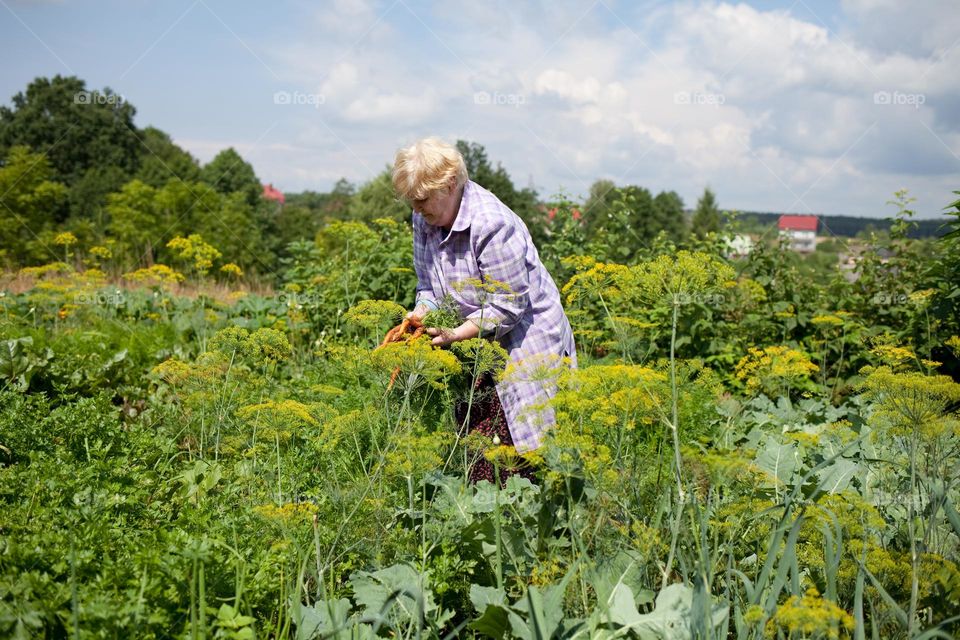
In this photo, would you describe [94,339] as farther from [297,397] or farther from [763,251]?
[763,251]

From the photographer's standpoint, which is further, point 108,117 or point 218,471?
point 108,117

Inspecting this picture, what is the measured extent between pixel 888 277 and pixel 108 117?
5181 centimetres

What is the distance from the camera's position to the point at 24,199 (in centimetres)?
2386

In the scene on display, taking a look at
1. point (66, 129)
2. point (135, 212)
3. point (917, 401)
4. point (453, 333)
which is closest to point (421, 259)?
point (453, 333)

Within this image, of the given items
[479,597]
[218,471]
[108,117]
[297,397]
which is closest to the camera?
[479,597]

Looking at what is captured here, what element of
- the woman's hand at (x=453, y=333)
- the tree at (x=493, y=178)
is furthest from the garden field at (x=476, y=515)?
the tree at (x=493, y=178)

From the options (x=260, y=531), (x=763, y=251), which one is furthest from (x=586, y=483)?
(x=763, y=251)

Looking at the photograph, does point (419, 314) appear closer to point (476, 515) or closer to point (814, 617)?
point (476, 515)

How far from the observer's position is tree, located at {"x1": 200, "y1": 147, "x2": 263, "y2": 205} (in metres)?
48.1

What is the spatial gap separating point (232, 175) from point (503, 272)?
51.1 m

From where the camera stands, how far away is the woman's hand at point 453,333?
274 cm

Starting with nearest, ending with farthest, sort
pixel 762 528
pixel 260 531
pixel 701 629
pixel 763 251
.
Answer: pixel 701 629
pixel 762 528
pixel 260 531
pixel 763 251

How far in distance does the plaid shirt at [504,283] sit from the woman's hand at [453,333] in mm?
41

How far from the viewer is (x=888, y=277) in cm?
538
